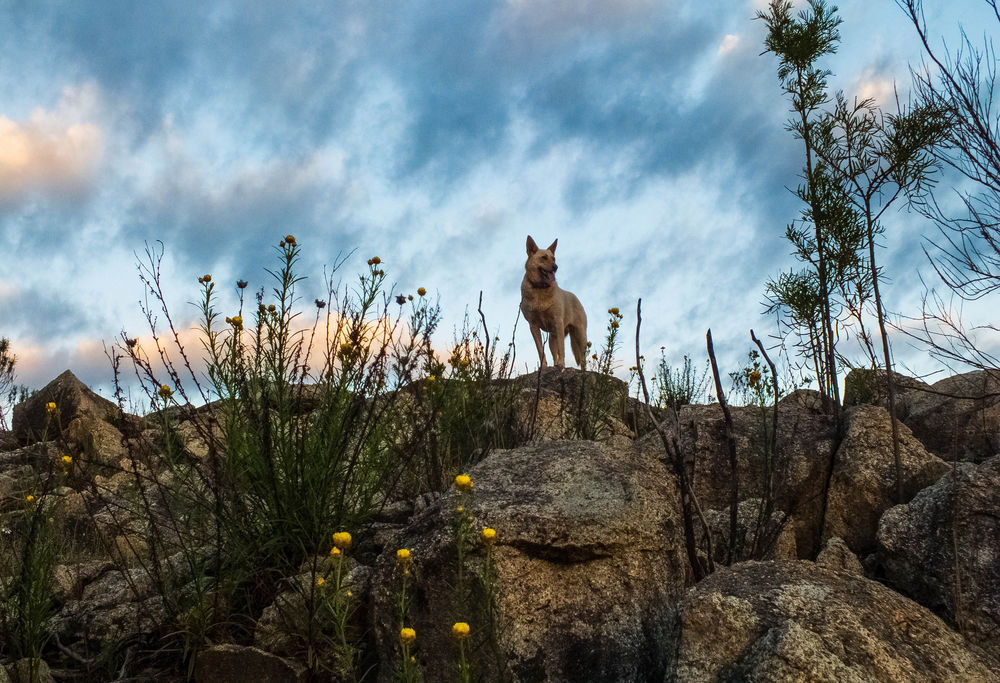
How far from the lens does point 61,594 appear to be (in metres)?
4.59

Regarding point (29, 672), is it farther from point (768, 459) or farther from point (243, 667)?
point (768, 459)

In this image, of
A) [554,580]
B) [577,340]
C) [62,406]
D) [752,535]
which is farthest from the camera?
[577,340]

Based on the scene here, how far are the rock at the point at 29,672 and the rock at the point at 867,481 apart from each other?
3.88 meters

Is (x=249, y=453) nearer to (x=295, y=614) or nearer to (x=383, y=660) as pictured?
(x=295, y=614)

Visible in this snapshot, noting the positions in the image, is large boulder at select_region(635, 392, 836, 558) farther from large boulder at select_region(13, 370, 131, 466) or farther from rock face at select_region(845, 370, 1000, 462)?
large boulder at select_region(13, 370, 131, 466)

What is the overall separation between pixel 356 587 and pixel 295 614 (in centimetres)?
27

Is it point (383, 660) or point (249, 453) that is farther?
point (249, 453)

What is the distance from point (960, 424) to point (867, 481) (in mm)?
1713

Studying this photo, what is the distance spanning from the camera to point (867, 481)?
14.0 feet

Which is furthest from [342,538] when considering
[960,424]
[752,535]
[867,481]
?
[960,424]

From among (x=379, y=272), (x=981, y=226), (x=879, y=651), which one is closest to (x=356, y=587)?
(x=379, y=272)

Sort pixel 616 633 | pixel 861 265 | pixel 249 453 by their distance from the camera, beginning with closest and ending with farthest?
pixel 616 633, pixel 249 453, pixel 861 265

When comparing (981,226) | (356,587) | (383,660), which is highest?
(981,226)

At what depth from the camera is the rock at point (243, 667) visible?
10.4 feet
